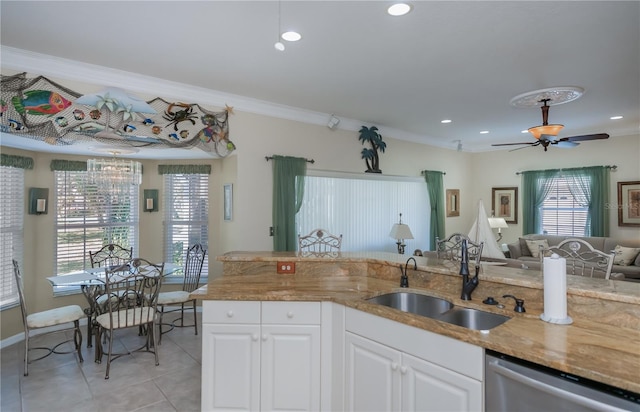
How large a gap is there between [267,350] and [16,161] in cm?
394

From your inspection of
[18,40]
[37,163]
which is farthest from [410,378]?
[37,163]

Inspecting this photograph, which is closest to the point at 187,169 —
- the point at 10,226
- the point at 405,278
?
the point at 10,226

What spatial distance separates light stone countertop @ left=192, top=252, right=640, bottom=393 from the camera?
139cm

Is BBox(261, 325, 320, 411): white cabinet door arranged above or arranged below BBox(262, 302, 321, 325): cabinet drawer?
below

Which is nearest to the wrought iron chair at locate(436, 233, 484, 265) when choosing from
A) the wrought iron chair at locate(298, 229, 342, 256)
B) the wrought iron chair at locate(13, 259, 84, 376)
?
the wrought iron chair at locate(298, 229, 342, 256)

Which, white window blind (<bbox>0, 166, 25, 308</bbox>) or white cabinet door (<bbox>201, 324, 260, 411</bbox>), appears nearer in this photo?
white cabinet door (<bbox>201, 324, 260, 411</bbox>)

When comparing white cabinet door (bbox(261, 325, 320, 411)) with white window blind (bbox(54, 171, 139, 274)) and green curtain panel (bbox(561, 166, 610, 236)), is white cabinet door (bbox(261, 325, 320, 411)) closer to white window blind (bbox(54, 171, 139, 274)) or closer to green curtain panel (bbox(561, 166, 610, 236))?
white window blind (bbox(54, 171, 139, 274))

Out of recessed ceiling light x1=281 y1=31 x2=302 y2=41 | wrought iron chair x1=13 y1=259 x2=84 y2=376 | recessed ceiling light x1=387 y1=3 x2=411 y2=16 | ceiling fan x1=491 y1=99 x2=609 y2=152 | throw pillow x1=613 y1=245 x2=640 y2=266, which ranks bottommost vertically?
wrought iron chair x1=13 y1=259 x2=84 y2=376

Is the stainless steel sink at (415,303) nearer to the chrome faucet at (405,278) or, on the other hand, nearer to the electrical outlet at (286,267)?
the chrome faucet at (405,278)

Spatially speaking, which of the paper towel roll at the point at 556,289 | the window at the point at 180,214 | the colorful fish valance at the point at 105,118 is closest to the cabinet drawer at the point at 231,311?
the paper towel roll at the point at 556,289

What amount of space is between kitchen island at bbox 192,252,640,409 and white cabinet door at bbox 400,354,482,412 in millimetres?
71

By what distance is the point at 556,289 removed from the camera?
1.75m

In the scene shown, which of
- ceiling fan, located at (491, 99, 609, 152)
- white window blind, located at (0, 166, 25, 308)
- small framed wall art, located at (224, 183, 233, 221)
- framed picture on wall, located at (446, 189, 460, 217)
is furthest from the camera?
framed picture on wall, located at (446, 189, 460, 217)

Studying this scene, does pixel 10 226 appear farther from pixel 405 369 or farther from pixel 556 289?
pixel 556 289
